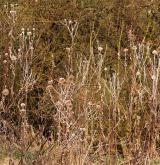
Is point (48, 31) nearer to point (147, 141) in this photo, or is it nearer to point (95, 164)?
point (95, 164)

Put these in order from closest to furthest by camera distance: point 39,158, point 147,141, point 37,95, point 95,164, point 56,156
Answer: point 39,158 → point 56,156 → point 147,141 → point 95,164 → point 37,95

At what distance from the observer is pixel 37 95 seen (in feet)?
24.0

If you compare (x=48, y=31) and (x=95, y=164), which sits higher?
(x=48, y=31)

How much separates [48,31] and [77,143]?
3642mm

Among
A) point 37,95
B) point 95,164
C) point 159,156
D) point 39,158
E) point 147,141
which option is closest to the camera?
point 39,158

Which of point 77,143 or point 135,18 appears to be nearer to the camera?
point 77,143

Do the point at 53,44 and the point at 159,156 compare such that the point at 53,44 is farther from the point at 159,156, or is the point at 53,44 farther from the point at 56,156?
the point at 56,156

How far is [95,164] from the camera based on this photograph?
4.69 meters

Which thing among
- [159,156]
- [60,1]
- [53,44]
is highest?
[60,1]

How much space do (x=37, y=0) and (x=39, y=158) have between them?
4.38 m

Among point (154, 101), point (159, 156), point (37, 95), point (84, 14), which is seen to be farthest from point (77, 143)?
point (84, 14)

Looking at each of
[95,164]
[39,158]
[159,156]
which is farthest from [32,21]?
[39,158]

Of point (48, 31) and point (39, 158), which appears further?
point (48, 31)

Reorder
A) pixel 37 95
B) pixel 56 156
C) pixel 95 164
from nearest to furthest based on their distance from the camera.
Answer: pixel 56 156
pixel 95 164
pixel 37 95
